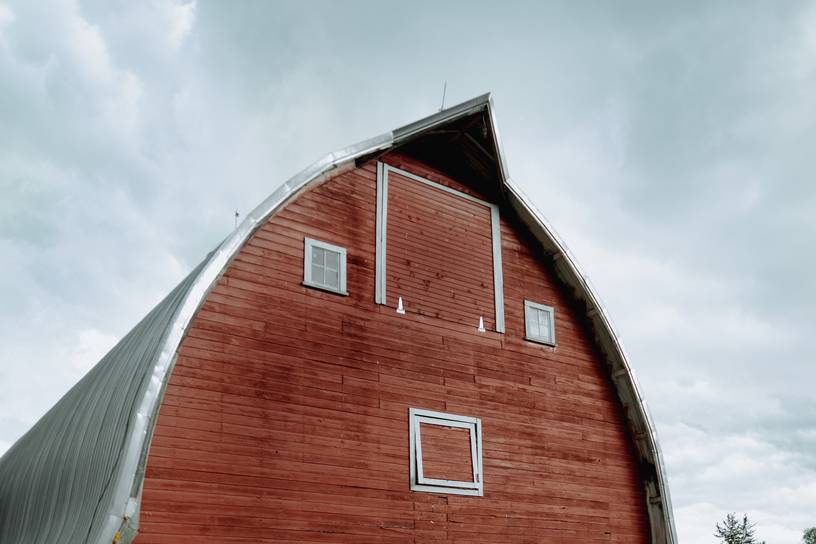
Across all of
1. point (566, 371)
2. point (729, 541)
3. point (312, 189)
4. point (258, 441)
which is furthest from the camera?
point (729, 541)

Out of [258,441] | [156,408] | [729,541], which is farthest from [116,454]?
[729,541]

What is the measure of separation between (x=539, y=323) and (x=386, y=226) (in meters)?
3.45

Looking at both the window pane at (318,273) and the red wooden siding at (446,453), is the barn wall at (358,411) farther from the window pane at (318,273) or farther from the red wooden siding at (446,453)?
the red wooden siding at (446,453)

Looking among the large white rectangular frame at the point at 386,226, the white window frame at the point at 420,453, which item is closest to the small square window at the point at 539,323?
the large white rectangular frame at the point at 386,226

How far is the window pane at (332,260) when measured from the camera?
1270 cm

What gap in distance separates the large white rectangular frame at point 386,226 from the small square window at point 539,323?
0.60 metres

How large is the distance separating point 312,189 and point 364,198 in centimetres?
98

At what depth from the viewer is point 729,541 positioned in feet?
179

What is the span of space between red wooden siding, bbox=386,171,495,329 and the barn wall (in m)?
0.32

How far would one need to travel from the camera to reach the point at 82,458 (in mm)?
11820

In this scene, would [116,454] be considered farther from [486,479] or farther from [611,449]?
[611,449]

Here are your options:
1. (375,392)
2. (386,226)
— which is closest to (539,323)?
(386,226)

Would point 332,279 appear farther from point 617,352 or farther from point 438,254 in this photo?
point 617,352

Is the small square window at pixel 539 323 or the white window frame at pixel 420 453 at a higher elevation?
the small square window at pixel 539 323
